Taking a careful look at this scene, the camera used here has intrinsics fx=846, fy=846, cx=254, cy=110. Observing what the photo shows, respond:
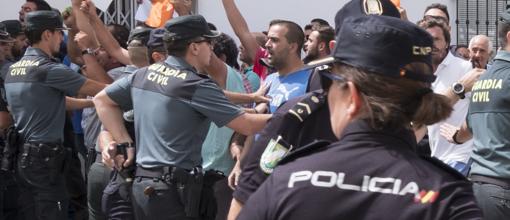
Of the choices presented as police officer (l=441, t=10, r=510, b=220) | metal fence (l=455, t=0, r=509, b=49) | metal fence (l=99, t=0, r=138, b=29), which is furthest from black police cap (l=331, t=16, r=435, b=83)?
metal fence (l=99, t=0, r=138, b=29)

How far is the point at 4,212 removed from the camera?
7.63 m

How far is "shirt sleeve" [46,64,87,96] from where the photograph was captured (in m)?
6.48

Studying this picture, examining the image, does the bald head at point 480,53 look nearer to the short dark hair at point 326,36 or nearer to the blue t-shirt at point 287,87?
the short dark hair at point 326,36

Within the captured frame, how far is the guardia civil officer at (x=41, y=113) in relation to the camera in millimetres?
6562

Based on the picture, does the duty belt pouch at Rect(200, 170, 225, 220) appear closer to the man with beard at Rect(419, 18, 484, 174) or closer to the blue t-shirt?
the blue t-shirt

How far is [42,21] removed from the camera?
6.74 m

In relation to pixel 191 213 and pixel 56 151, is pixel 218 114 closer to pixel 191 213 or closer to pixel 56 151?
pixel 191 213

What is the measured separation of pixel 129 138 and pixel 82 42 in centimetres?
231

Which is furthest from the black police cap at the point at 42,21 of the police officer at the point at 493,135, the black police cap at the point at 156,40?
the police officer at the point at 493,135

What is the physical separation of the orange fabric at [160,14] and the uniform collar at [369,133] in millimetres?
5902

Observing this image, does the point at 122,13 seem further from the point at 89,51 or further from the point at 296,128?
the point at 296,128

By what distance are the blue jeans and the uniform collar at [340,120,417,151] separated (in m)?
2.82

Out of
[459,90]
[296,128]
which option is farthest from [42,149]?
[296,128]

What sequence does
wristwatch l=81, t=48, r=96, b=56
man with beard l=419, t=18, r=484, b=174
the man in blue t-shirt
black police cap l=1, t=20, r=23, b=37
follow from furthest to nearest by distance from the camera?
black police cap l=1, t=20, r=23, b=37, wristwatch l=81, t=48, r=96, b=56, man with beard l=419, t=18, r=484, b=174, the man in blue t-shirt
